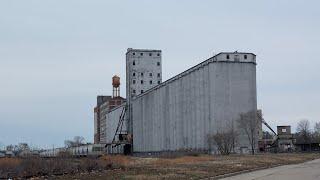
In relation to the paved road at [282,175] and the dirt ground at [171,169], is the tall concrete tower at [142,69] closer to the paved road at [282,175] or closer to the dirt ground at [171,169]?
the dirt ground at [171,169]

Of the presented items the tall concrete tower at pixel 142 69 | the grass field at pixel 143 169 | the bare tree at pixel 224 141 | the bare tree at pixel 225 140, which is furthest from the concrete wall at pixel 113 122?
the grass field at pixel 143 169

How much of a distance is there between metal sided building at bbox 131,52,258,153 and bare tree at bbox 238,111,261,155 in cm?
159

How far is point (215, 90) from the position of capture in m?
104

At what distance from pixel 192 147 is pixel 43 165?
74.7m

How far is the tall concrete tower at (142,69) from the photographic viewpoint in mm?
149500

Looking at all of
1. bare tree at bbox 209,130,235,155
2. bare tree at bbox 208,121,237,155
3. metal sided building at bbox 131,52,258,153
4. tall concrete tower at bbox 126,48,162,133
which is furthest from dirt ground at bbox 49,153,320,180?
tall concrete tower at bbox 126,48,162,133

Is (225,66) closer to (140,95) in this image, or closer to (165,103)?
(165,103)

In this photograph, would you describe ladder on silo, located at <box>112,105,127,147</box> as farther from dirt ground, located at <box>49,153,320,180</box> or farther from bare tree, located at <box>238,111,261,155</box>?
dirt ground, located at <box>49,153,320,180</box>

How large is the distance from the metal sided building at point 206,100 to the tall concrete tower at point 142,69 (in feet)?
65.2

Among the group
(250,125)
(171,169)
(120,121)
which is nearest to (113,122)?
(120,121)

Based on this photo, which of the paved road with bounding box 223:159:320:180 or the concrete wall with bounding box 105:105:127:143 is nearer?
the paved road with bounding box 223:159:320:180

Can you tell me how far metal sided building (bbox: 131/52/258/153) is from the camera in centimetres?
10294

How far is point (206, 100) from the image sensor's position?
347ft

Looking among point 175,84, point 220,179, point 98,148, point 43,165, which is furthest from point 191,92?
point 220,179
